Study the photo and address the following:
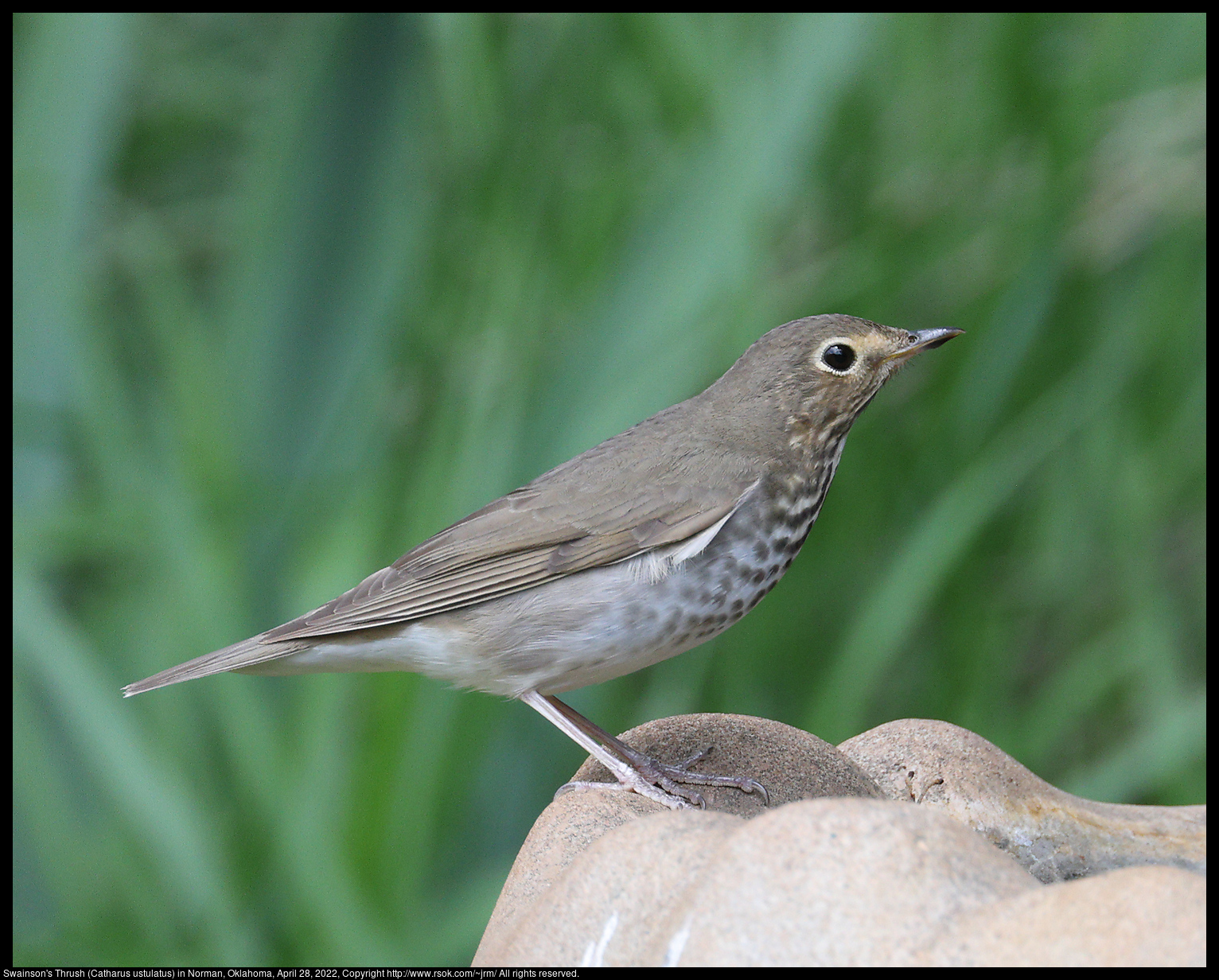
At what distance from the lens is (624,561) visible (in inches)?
110

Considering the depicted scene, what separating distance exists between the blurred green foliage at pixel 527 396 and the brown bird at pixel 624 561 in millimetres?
509

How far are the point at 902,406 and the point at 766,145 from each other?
1017 millimetres

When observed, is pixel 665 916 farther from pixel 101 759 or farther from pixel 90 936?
pixel 90 936

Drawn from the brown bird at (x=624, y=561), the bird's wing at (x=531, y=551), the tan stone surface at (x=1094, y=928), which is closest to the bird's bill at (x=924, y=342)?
the brown bird at (x=624, y=561)

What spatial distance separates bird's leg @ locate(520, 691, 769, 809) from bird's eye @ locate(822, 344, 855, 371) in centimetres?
97

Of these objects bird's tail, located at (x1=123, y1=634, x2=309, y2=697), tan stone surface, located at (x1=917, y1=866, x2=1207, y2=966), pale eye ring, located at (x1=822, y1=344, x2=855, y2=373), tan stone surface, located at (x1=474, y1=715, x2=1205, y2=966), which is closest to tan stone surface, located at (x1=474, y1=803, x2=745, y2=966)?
tan stone surface, located at (x1=474, y1=715, x2=1205, y2=966)

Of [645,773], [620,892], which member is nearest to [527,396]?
[645,773]

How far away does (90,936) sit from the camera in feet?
11.5

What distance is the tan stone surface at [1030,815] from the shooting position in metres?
2.51

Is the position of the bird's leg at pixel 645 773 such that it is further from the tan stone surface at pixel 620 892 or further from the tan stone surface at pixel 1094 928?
the tan stone surface at pixel 1094 928

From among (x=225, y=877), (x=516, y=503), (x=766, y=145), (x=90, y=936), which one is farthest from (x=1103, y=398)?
(x=90, y=936)

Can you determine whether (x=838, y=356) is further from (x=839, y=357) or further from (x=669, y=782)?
(x=669, y=782)

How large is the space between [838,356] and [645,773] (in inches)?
43.1

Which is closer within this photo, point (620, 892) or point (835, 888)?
point (835, 888)
